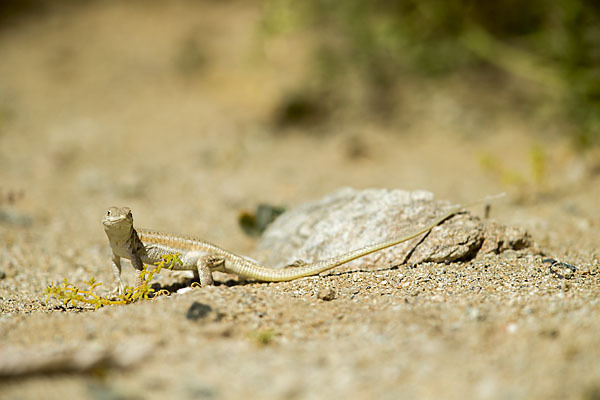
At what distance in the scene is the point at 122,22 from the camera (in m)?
13.7

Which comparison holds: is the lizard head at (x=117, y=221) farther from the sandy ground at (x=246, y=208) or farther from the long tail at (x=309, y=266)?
the long tail at (x=309, y=266)

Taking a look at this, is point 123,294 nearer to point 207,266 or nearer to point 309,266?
point 207,266

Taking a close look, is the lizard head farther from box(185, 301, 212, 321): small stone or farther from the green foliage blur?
the green foliage blur

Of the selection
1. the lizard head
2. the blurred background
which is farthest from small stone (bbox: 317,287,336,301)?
the blurred background

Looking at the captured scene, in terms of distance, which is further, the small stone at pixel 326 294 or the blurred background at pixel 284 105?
the blurred background at pixel 284 105

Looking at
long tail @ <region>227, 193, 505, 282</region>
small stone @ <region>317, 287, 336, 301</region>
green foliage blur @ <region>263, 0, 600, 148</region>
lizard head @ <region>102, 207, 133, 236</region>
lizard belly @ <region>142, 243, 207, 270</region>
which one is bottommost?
small stone @ <region>317, 287, 336, 301</region>

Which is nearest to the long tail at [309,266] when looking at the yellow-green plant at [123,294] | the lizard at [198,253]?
the lizard at [198,253]

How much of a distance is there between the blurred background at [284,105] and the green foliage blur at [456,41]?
0.13ft

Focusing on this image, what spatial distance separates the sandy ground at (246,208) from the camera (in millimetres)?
2537

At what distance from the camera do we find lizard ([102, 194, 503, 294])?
13.4 feet

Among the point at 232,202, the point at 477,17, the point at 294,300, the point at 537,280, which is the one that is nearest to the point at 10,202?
the point at 232,202

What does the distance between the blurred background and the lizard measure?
1.74 meters

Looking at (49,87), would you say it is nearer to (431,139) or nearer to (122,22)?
(122,22)

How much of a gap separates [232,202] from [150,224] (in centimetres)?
126
